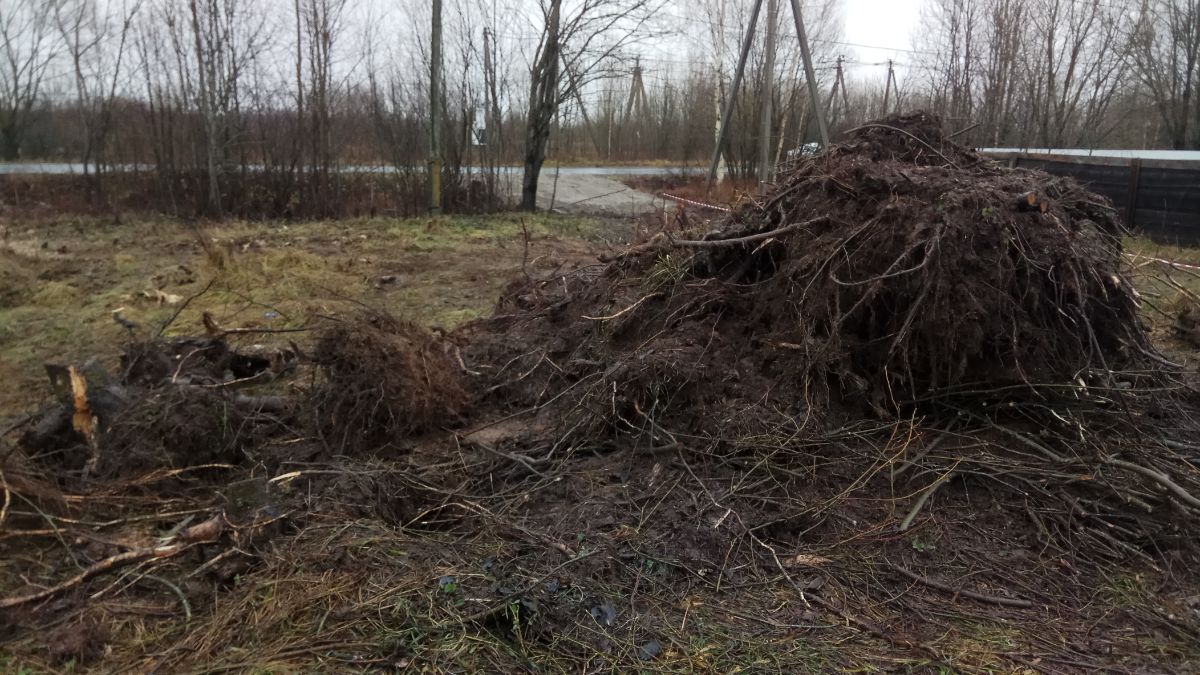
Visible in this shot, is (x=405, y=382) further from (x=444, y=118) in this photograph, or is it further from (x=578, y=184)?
(x=578, y=184)

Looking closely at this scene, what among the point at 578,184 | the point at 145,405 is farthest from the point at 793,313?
the point at 578,184

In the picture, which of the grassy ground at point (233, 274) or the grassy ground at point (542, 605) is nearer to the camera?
the grassy ground at point (542, 605)

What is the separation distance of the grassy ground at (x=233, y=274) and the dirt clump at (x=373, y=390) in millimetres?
587

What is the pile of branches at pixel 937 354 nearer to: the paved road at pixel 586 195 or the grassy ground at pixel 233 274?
the grassy ground at pixel 233 274

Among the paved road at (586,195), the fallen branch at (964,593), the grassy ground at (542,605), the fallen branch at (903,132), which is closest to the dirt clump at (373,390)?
the grassy ground at (542,605)

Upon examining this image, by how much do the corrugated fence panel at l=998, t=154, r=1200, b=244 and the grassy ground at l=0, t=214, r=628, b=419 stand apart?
25.9 ft

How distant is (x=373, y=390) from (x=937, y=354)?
10.6ft

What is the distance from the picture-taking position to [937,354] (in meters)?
4.42

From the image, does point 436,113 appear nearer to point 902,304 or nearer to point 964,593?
point 902,304

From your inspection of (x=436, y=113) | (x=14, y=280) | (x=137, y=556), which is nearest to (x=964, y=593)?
(x=137, y=556)

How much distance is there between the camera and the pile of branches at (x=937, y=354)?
13.5ft

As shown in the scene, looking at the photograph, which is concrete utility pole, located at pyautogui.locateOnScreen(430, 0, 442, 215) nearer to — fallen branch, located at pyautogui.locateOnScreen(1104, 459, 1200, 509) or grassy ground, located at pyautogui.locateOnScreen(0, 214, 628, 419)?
grassy ground, located at pyautogui.locateOnScreen(0, 214, 628, 419)

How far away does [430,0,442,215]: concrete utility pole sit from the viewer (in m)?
15.4

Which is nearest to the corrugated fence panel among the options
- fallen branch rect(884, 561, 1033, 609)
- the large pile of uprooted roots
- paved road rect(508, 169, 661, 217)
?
paved road rect(508, 169, 661, 217)
